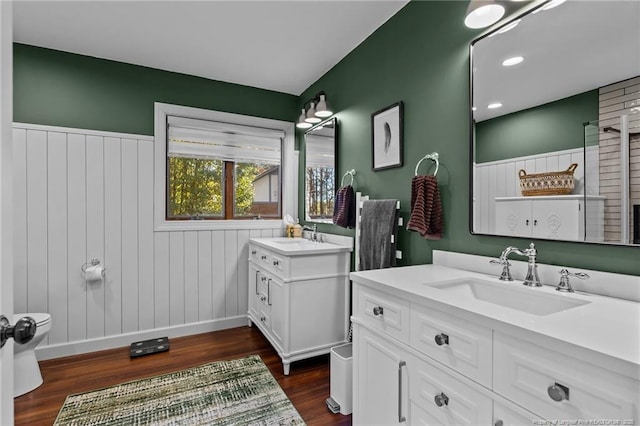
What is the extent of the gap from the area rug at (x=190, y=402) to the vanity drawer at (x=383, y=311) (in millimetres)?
817

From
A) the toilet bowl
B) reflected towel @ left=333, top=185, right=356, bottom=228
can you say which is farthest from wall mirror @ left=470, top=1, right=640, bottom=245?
the toilet bowl

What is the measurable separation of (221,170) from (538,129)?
2.71 m

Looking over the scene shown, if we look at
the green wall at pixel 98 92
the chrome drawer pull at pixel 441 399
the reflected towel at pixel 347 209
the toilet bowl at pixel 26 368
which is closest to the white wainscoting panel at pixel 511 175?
the chrome drawer pull at pixel 441 399

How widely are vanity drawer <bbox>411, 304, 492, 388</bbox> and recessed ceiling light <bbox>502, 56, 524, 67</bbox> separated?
3.80 ft

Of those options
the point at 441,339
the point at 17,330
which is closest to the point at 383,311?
the point at 441,339

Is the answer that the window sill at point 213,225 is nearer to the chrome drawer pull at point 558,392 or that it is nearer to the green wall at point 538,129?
the green wall at point 538,129

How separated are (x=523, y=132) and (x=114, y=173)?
2.98m

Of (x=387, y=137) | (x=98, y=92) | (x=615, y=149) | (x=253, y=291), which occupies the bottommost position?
(x=253, y=291)

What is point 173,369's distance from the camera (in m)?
2.37

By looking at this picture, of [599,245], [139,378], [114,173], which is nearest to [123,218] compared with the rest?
[114,173]

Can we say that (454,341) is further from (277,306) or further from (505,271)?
(277,306)

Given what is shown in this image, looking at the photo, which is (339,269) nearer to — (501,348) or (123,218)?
(501,348)

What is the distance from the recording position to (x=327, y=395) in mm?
2031

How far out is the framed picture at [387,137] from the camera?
2096 millimetres
